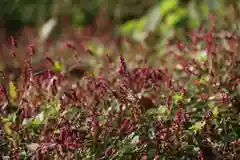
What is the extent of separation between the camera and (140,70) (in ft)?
8.85

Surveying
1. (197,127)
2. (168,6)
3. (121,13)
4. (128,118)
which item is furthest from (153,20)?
(197,127)

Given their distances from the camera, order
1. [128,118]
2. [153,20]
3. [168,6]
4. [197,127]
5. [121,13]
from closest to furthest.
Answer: [197,127] < [128,118] < [168,6] < [153,20] < [121,13]

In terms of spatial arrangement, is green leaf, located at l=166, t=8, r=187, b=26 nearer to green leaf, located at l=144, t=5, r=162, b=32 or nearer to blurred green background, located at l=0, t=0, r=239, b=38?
blurred green background, located at l=0, t=0, r=239, b=38

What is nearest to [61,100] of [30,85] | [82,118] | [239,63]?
[82,118]

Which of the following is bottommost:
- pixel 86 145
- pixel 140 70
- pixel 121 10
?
pixel 86 145

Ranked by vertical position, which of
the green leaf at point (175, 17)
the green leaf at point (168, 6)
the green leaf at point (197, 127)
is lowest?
the green leaf at point (197, 127)

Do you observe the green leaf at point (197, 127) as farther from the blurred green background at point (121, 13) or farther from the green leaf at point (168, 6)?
the green leaf at point (168, 6)

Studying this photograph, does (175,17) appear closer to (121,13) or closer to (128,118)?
(121,13)

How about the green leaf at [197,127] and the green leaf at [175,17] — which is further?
the green leaf at [175,17]

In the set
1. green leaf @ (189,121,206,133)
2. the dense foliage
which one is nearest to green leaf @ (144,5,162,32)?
the dense foliage

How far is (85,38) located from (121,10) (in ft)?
4.08

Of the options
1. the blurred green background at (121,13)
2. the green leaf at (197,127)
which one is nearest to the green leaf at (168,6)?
the blurred green background at (121,13)

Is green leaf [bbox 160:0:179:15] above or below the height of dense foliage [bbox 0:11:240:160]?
above

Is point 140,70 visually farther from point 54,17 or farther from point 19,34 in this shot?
point 19,34
